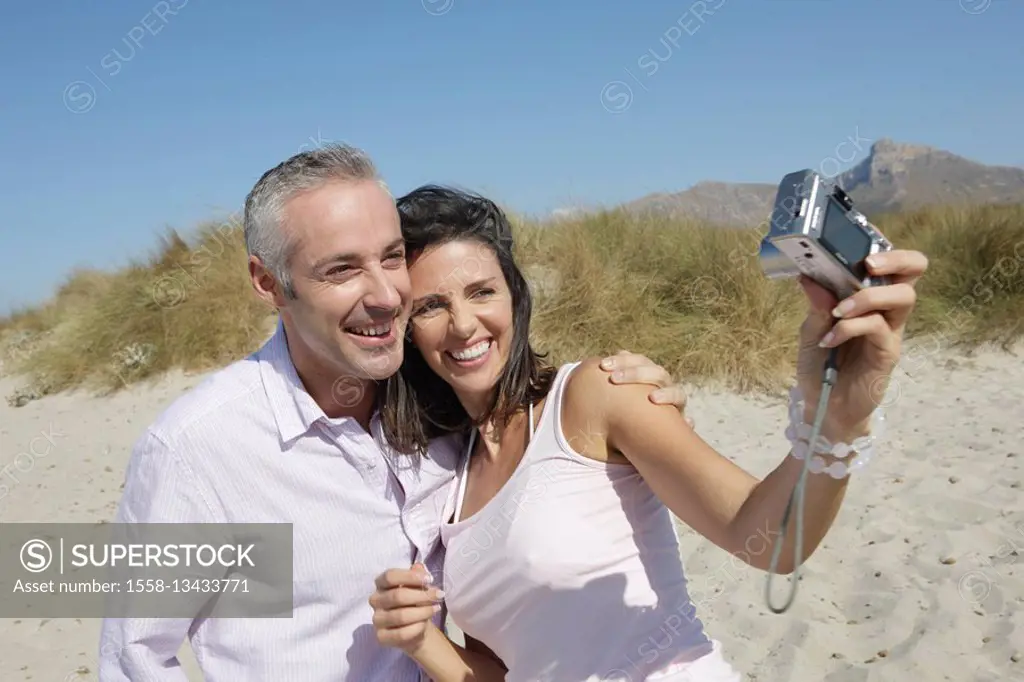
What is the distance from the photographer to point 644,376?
2072 millimetres

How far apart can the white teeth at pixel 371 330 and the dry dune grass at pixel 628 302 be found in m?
5.41

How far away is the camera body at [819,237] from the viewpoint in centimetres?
121

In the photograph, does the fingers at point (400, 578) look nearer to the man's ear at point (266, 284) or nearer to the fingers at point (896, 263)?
the man's ear at point (266, 284)

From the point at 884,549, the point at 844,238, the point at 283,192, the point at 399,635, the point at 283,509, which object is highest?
the point at 283,192

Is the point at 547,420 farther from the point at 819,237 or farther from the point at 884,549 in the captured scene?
the point at 884,549

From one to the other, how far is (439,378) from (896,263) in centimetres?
160

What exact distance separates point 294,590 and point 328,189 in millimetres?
1050

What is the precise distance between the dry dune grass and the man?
5387mm

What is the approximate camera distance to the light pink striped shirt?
2000 mm

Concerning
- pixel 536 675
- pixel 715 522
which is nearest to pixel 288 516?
pixel 536 675

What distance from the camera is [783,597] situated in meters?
4.54

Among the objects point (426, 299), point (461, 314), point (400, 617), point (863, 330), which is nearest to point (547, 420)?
point (461, 314)

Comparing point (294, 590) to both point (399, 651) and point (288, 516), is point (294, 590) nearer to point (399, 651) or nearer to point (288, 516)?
point (288, 516)

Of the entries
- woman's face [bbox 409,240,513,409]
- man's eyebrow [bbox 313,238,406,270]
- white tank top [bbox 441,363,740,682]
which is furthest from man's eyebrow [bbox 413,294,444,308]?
white tank top [bbox 441,363,740,682]
